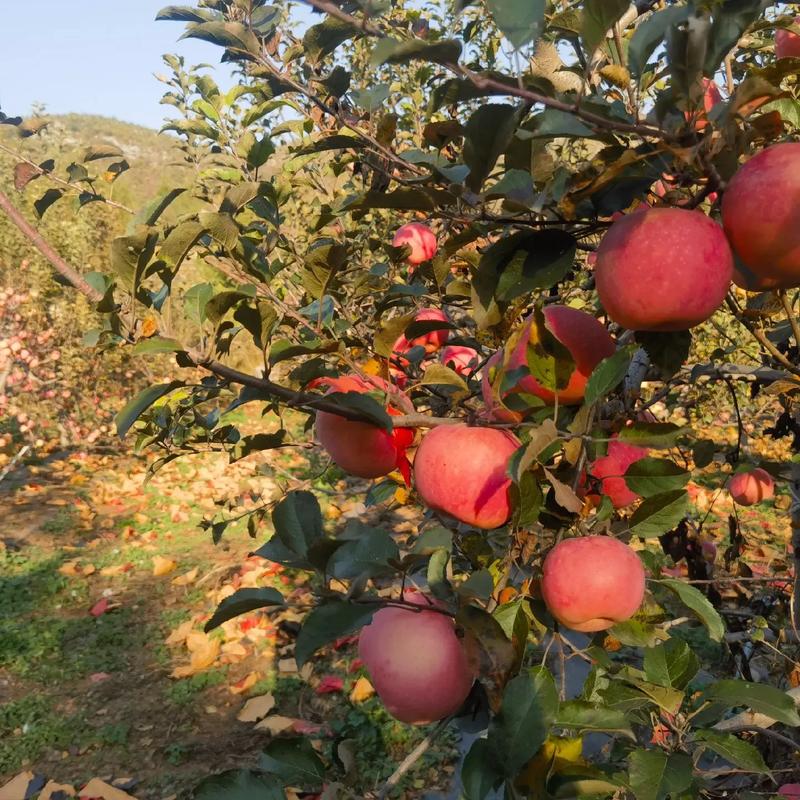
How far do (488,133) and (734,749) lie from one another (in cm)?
83

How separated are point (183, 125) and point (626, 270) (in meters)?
1.29


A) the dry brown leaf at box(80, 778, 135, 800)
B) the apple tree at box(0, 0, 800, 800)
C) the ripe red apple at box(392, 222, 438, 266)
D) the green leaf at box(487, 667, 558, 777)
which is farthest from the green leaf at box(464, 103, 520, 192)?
the dry brown leaf at box(80, 778, 135, 800)

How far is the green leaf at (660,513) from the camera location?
83 cm

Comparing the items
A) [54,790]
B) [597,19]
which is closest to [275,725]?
[54,790]

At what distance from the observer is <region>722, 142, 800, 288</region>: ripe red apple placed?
62 centimetres

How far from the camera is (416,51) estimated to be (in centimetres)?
57

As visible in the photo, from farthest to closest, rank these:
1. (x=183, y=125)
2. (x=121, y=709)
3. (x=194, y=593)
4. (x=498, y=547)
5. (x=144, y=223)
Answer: (x=194, y=593), (x=121, y=709), (x=183, y=125), (x=498, y=547), (x=144, y=223)

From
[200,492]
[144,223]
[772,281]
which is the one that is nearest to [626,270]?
[772,281]

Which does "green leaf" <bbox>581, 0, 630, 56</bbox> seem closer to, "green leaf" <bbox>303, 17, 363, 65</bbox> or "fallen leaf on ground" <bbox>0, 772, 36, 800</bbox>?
"green leaf" <bbox>303, 17, 363, 65</bbox>

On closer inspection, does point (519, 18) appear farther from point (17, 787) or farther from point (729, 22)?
point (17, 787)

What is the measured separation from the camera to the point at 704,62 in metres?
0.58

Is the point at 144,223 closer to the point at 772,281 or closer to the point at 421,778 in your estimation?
the point at 772,281

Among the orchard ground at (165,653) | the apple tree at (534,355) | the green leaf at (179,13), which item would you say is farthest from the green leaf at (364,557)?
the green leaf at (179,13)

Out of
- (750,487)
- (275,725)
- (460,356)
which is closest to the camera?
(460,356)
